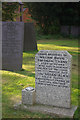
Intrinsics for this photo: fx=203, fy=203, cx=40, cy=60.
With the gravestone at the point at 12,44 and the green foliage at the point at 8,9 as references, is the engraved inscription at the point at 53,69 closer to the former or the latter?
the gravestone at the point at 12,44

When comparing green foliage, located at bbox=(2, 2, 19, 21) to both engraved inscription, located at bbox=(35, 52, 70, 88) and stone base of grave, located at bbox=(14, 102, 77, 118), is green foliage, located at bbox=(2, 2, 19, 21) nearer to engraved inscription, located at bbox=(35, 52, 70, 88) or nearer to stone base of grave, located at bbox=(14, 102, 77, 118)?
engraved inscription, located at bbox=(35, 52, 70, 88)

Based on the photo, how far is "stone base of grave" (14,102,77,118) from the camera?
4.18 metres

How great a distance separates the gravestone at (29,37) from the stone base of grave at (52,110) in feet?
30.9

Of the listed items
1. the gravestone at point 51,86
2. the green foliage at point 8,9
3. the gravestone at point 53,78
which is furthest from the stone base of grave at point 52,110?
the green foliage at point 8,9

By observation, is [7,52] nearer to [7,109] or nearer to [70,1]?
[7,109]


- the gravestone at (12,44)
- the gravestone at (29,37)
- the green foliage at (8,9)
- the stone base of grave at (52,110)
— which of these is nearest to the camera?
the stone base of grave at (52,110)

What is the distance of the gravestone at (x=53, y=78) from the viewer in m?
4.42

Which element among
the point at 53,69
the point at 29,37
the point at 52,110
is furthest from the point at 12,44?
the point at 29,37

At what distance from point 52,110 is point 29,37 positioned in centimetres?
996

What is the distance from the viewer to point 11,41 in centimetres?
847

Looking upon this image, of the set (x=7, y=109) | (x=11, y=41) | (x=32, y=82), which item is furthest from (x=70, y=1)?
(x=11, y=41)

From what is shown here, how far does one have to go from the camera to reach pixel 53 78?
4531 millimetres

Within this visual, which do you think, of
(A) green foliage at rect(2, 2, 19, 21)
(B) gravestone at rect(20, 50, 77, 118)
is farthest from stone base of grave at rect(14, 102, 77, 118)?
(A) green foliage at rect(2, 2, 19, 21)

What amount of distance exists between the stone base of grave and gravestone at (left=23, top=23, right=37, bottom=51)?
371 inches
